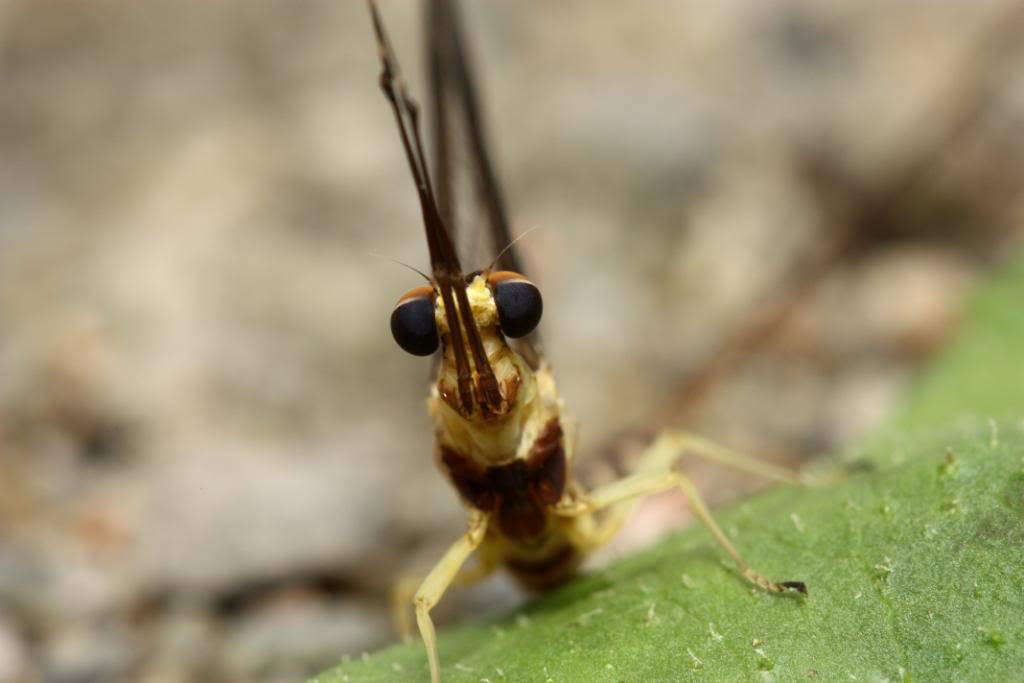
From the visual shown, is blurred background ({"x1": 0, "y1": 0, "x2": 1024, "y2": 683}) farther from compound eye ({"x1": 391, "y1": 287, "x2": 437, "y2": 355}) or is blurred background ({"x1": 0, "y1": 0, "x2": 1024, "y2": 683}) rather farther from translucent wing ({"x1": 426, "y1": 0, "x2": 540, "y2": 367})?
compound eye ({"x1": 391, "y1": 287, "x2": 437, "y2": 355})

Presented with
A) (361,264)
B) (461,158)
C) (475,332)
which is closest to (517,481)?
(475,332)

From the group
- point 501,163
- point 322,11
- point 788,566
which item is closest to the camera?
point 788,566

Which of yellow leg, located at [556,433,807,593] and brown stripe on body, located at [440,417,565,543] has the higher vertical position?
brown stripe on body, located at [440,417,565,543]

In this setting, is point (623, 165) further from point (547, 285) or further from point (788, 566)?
point (788, 566)

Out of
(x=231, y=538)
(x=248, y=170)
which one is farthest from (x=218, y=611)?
(x=248, y=170)

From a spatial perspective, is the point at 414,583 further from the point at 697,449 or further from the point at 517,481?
the point at 697,449

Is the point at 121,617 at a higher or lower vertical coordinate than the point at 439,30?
lower

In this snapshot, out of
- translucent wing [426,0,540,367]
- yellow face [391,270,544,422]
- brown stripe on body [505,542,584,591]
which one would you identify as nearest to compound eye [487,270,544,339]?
yellow face [391,270,544,422]
